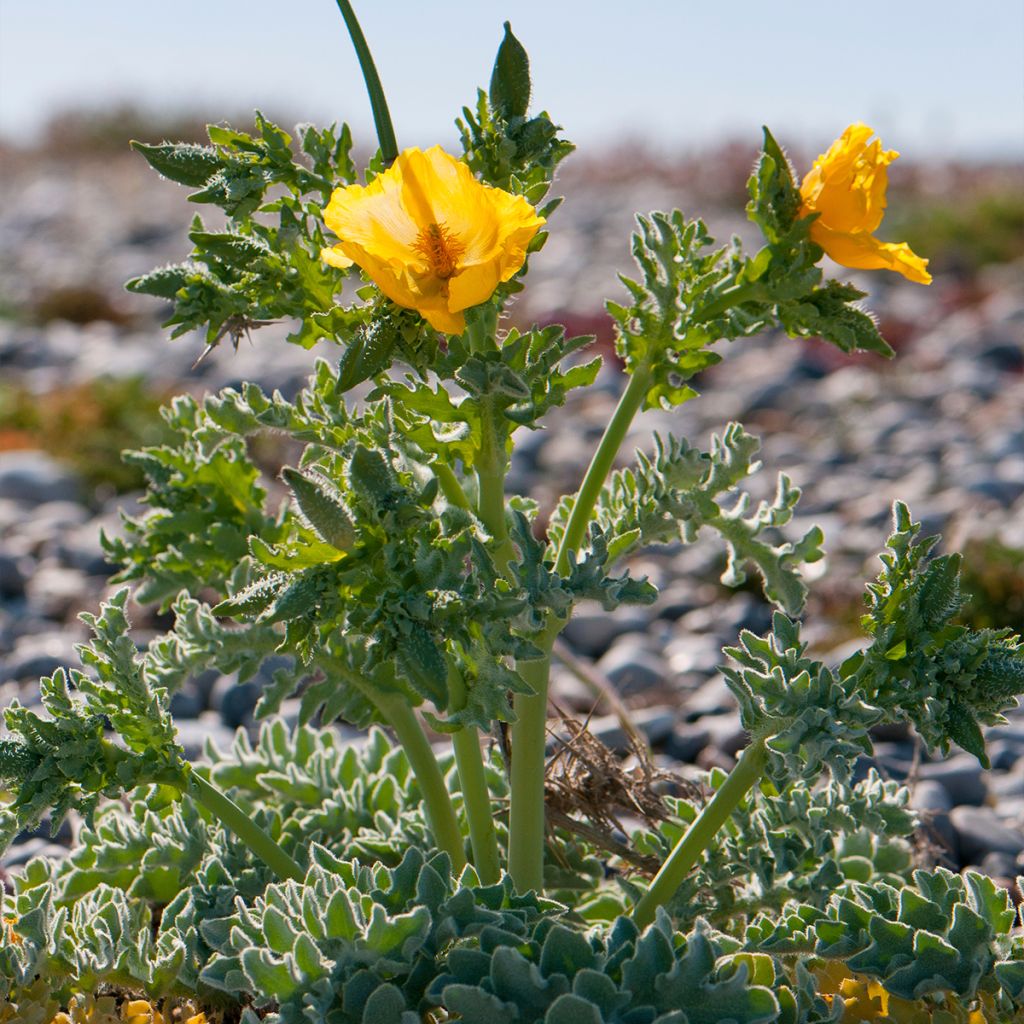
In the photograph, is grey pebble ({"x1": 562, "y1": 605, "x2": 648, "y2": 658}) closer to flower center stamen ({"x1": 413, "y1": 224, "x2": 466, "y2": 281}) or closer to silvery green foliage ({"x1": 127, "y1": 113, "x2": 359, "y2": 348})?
silvery green foliage ({"x1": 127, "y1": 113, "x2": 359, "y2": 348})

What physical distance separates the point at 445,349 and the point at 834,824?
90 centimetres

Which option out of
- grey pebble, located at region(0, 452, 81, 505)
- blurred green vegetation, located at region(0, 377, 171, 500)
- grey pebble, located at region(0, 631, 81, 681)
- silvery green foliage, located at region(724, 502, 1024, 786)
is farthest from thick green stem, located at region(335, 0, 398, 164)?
grey pebble, located at region(0, 452, 81, 505)

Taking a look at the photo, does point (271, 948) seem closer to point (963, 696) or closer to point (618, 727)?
point (963, 696)

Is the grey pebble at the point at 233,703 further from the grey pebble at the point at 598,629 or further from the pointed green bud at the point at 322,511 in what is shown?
the pointed green bud at the point at 322,511

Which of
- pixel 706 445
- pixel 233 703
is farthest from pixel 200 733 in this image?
pixel 706 445

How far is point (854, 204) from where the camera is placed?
176cm

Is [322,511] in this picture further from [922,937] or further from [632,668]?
[632,668]

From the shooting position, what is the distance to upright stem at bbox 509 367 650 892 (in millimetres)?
1864

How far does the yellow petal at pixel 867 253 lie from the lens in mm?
1740

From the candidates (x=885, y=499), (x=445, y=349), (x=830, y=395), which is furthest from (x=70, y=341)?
(x=445, y=349)

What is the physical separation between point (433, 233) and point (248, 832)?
33.7 inches

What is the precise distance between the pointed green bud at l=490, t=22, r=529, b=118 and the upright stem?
0.42 metres

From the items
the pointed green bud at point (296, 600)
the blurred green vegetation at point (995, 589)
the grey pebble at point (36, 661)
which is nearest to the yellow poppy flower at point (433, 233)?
the pointed green bud at point (296, 600)

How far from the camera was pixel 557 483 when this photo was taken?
4902mm
